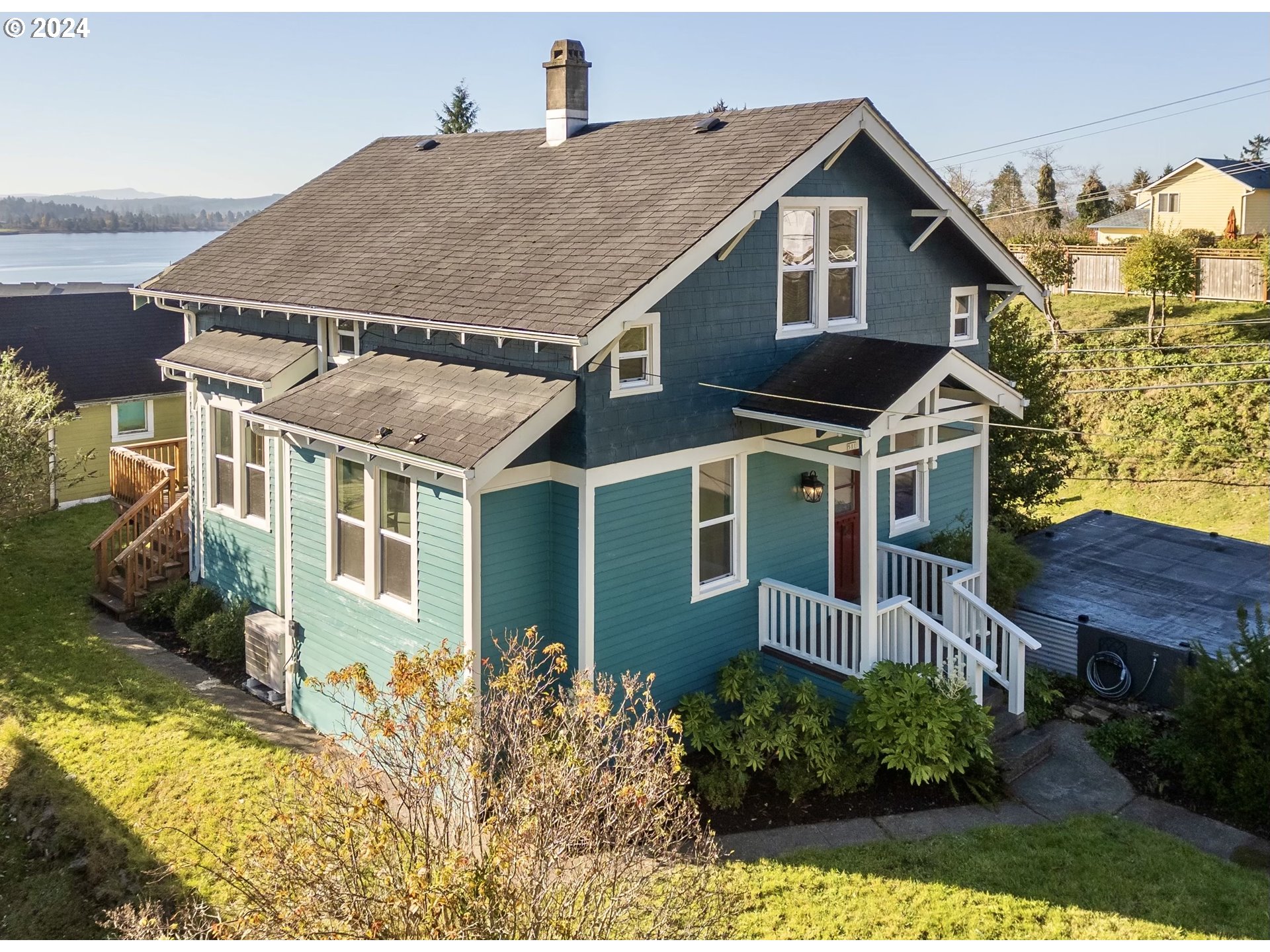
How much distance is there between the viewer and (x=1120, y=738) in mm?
12812

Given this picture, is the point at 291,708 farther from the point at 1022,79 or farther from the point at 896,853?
the point at 1022,79

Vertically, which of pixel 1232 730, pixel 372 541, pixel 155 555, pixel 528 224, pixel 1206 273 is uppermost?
pixel 1206 273

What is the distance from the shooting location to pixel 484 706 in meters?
9.55

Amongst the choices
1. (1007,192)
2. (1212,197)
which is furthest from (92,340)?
(1007,192)

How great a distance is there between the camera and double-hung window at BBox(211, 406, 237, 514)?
52.9 feet

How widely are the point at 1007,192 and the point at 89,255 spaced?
47549mm

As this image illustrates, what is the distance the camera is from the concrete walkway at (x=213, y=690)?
12898mm

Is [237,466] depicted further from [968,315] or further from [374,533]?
[968,315]

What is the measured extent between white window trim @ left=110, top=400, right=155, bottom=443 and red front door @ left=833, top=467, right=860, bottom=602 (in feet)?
54.8

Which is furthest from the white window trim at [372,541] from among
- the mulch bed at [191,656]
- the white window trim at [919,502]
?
the white window trim at [919,502]

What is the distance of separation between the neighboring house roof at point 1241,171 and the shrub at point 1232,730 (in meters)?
38.8

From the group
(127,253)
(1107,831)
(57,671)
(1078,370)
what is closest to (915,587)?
(1107,831)

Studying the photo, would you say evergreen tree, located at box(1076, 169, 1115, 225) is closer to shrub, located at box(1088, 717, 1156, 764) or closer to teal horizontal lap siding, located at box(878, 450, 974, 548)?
teal horizontal lap siding, located at box(878, 450, 974, 548)

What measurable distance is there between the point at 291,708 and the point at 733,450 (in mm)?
6137
